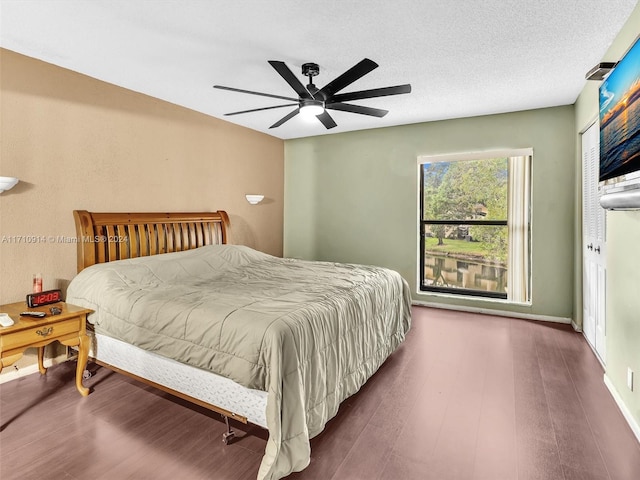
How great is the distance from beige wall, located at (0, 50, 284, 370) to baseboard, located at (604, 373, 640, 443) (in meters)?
4.41

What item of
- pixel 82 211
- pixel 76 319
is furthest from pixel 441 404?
pixel 82 211

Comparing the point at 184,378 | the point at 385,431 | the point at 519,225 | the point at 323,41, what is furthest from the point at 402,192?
the point at 184,378

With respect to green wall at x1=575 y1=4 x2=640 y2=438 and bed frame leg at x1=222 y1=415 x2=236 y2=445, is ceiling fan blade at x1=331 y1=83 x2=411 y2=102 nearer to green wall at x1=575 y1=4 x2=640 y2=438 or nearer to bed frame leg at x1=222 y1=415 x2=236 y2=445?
green wall at x1=575 y1=4 x2=640 y2=438

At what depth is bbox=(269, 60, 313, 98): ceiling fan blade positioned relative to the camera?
235 centimetres

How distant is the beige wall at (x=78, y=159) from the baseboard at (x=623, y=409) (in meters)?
4.41

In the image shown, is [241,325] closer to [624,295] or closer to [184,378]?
[184,378]

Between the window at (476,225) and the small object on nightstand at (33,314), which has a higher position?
the window at (476,225)

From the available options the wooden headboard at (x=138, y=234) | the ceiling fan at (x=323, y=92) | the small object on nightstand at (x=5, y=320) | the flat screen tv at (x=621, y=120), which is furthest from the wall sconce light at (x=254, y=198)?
the flat screen tv at (x=621, y=120)

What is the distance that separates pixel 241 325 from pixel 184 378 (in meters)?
0.64

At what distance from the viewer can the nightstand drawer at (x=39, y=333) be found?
218 cm

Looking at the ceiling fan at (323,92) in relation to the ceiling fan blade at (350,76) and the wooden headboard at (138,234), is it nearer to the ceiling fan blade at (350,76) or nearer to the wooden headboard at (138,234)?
the ceiling fan blade at (350,76)

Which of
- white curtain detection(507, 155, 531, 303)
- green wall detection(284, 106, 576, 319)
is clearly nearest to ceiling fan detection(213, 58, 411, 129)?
green wall detection(284, 106, 576, 319)

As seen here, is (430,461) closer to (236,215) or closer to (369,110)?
(369,110)

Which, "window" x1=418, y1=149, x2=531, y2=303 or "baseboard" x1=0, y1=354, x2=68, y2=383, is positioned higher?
"window" x1=418, y1=149, x2=531, y2=303
